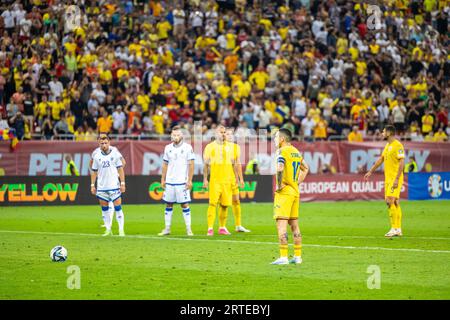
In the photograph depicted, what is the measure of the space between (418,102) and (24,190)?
61.7 feet

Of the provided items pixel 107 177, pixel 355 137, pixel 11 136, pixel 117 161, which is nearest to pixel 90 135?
pixel 11 136

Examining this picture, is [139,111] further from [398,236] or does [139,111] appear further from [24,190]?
[398,236]

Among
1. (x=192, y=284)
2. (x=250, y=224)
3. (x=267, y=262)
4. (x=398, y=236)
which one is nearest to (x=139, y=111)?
(x=250, y=224)

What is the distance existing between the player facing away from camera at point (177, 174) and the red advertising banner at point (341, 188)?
49.4ft

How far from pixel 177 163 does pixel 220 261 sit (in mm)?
6238

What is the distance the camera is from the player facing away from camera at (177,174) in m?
21.8

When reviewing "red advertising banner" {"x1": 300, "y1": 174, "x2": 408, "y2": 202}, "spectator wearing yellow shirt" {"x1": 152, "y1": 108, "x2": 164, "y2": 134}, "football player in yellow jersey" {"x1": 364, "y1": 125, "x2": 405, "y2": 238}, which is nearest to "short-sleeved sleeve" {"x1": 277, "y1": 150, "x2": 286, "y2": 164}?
"football player in yellow jersey" {"x1": 364, "y1": 125, "x2": 405, "y2": 238}

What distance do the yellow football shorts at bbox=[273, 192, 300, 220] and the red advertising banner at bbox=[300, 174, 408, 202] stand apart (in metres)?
21.1

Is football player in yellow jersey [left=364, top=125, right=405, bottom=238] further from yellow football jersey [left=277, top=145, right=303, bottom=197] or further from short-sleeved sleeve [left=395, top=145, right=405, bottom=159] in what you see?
yellow football jersey [left=277, top=145, right=303, bottom=197]

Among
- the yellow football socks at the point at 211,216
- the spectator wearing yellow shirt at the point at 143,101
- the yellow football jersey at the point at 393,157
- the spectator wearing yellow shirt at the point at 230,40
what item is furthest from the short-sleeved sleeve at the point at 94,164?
the spectator wearing yellow shirt at the point at 230,40

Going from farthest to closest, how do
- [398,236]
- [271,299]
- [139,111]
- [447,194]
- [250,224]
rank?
[447,194] → [139,111] → [250,224] → [398,236] → [271,299]

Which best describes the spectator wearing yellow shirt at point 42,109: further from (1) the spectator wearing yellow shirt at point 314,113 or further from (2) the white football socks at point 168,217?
(2) the white football socks at point 168,217

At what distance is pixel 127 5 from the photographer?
3941cm

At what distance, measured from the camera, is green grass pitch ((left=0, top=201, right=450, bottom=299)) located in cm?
1249
